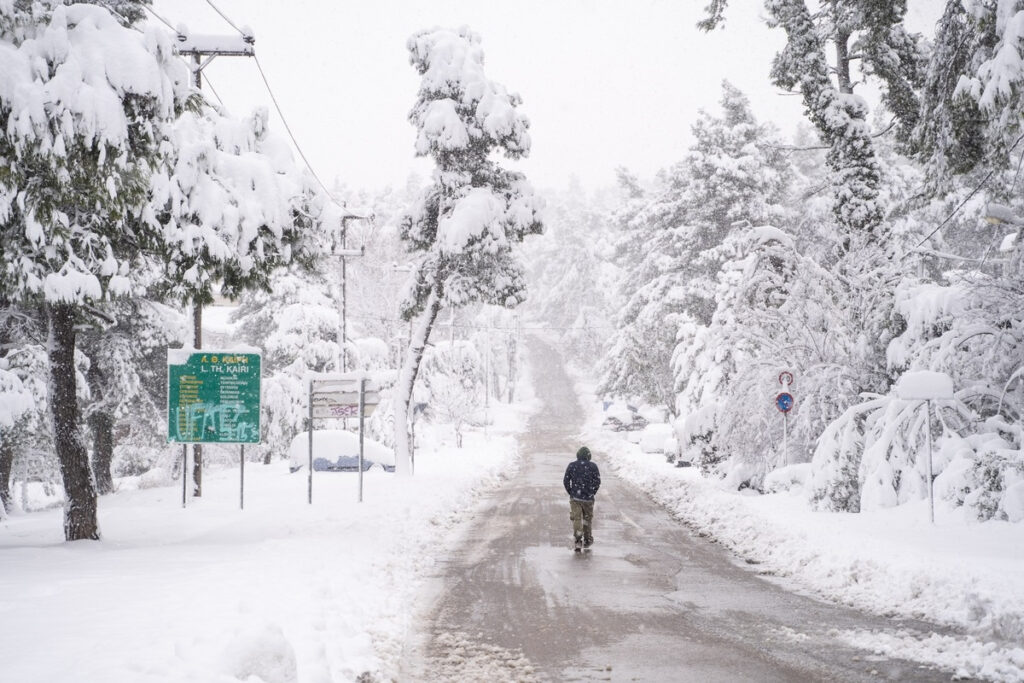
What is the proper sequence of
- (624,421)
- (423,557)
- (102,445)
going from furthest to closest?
(624,421) → (102,445) → (423,557)

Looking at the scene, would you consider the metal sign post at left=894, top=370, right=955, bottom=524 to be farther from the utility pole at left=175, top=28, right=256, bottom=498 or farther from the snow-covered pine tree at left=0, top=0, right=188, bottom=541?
the utility pole at left=175, top=28, right=256, bottom=498

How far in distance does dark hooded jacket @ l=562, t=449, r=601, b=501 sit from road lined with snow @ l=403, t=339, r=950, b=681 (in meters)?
0.93

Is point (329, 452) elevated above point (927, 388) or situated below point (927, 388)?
below

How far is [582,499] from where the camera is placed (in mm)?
14141

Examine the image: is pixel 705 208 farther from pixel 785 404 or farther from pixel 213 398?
pixel 213 398

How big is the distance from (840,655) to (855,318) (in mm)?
13359

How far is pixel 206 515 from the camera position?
54.5 ft

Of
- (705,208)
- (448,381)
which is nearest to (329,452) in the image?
(448,381)

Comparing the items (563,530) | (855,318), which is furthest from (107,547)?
(855,318)

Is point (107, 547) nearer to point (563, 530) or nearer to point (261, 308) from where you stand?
point (563, 530)

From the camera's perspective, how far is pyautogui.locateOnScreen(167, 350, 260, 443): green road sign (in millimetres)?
15852

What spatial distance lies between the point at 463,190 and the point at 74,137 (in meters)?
14.9

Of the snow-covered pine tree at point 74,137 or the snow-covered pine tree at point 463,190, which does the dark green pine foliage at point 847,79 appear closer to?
the snow-covered pine tree at point 463,190

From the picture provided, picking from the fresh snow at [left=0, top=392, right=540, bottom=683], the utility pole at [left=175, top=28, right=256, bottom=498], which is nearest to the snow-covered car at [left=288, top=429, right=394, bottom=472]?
the fresh snow at [left=0, top=392, right=540, bottom=683]
